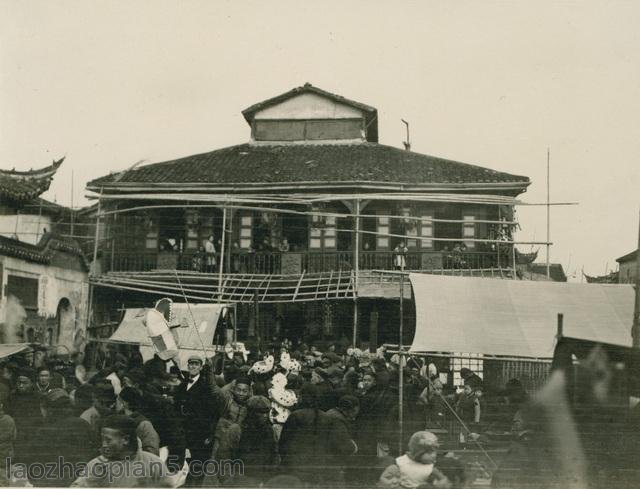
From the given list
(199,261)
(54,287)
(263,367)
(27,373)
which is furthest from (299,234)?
(27,373)

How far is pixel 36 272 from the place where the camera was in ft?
60.3

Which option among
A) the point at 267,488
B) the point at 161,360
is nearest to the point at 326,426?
the point at 267,488

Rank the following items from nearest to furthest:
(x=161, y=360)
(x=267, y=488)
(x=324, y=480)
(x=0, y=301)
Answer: (x=267, y=488), (x=324, y=480), (x=161, y=360), (x=0, y=301)

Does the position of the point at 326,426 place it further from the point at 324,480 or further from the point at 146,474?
the point at 146,474

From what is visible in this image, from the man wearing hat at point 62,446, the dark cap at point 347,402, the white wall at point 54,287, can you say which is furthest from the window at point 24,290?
the dark cap at point 347,402

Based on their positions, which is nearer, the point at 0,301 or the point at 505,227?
the point at 0,301

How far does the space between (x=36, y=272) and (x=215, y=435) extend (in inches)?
509

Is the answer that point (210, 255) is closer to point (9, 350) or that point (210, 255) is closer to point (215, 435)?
point (9, 350)

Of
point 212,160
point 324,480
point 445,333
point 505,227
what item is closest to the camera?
point 324,480

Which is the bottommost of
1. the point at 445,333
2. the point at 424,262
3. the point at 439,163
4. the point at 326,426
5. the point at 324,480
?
the point at 324,480

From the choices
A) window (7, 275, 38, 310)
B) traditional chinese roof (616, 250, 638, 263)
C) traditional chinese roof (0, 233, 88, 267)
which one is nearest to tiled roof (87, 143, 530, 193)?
traditional chinese roof (0, 233, 88, 267)

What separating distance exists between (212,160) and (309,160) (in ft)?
9.93

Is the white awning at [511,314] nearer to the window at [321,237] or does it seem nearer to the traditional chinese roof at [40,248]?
the window at [321,237]

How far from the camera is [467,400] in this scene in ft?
34.9
